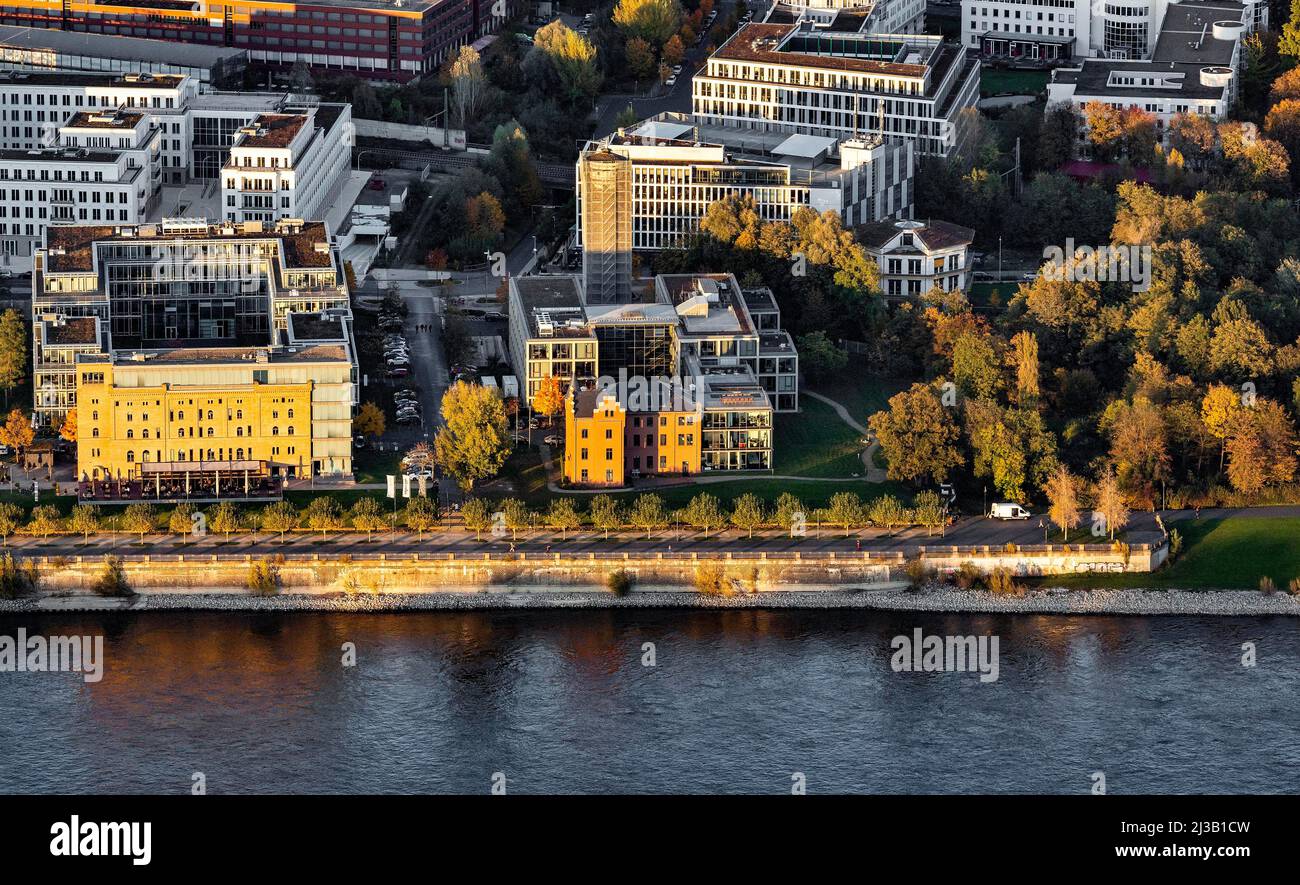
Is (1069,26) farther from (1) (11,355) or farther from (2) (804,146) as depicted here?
(1) (11,355)

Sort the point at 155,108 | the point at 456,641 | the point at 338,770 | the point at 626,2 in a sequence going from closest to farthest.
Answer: the point at 338,770
the point at 456,641
the point at 155,108
the point at 626,2

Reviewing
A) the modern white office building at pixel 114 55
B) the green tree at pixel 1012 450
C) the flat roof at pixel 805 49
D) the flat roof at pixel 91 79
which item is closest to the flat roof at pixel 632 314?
the green tree at pixel 1012 450

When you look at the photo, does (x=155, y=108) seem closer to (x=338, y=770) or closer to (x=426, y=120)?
(x=426, y=120)

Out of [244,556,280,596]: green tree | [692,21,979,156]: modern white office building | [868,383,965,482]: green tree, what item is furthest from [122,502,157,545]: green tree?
[692,21,979,156]: modern white office building

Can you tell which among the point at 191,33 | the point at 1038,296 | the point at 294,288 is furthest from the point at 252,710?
the point at 191,33

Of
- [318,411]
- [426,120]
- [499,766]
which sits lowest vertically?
[499,766]

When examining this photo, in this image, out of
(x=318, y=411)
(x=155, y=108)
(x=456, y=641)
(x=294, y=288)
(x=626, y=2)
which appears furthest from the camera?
(x=626, y=2)
